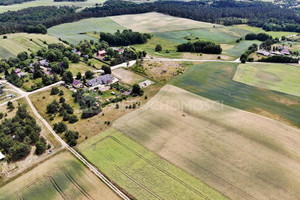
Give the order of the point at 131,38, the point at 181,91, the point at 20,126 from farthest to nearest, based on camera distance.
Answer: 1. the point at 131,38
2. the point at 181,91
3. the point at 20,126

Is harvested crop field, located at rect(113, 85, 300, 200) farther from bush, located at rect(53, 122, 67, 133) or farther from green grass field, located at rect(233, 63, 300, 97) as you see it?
green grass field, located at rect(233, 63, 300, 97)

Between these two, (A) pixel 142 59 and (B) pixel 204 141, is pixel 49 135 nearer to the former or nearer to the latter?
(B) pixel 204 141

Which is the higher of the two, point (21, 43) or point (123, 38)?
point (123, 38)

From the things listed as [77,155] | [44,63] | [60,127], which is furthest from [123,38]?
[77,155]

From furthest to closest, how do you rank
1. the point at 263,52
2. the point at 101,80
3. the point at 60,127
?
1. the point at 263,52
2. the point at 101,80
3. the point at 60,127

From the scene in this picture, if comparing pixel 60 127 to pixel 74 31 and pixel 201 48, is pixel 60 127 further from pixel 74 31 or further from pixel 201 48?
pixel 74 31

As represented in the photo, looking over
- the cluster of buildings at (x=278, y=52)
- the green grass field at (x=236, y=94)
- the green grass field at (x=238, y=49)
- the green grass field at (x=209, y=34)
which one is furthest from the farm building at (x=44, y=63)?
the cluster of buildings at (x=278, y=52)

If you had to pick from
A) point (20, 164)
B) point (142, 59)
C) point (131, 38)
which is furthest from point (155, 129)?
point (131, 38)

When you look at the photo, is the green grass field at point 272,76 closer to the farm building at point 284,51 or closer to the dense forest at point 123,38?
the farm building at point 284,51
